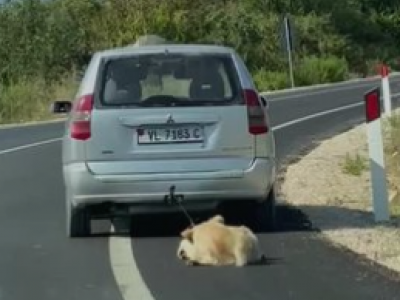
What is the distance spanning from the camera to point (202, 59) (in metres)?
11.2

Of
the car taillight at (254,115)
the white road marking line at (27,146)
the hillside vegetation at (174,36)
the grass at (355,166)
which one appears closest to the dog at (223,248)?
→ the car taillight at (254,115)

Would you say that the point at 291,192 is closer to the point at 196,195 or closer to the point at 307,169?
the point at 307,169

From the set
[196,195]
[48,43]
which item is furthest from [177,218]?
[48,43]

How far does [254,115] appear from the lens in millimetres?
10750

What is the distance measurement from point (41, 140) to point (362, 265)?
1454 centimetres

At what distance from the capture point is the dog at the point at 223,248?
950 cm

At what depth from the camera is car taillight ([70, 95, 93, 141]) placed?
10664 millimetres

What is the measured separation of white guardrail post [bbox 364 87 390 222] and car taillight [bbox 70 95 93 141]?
2.59m

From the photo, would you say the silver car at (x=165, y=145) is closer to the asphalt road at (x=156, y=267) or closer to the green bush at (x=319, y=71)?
the asphalt road at (x=156, y=267)

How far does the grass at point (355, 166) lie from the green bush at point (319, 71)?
31.8 m

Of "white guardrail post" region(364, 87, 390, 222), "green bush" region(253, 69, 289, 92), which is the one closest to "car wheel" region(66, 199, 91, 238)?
"white guardrail post" region(364, 87, 390, 222)

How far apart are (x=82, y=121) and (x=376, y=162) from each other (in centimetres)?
278

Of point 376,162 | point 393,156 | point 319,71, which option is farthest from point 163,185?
point 319,71

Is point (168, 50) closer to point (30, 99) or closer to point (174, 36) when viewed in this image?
point (30, 99)
